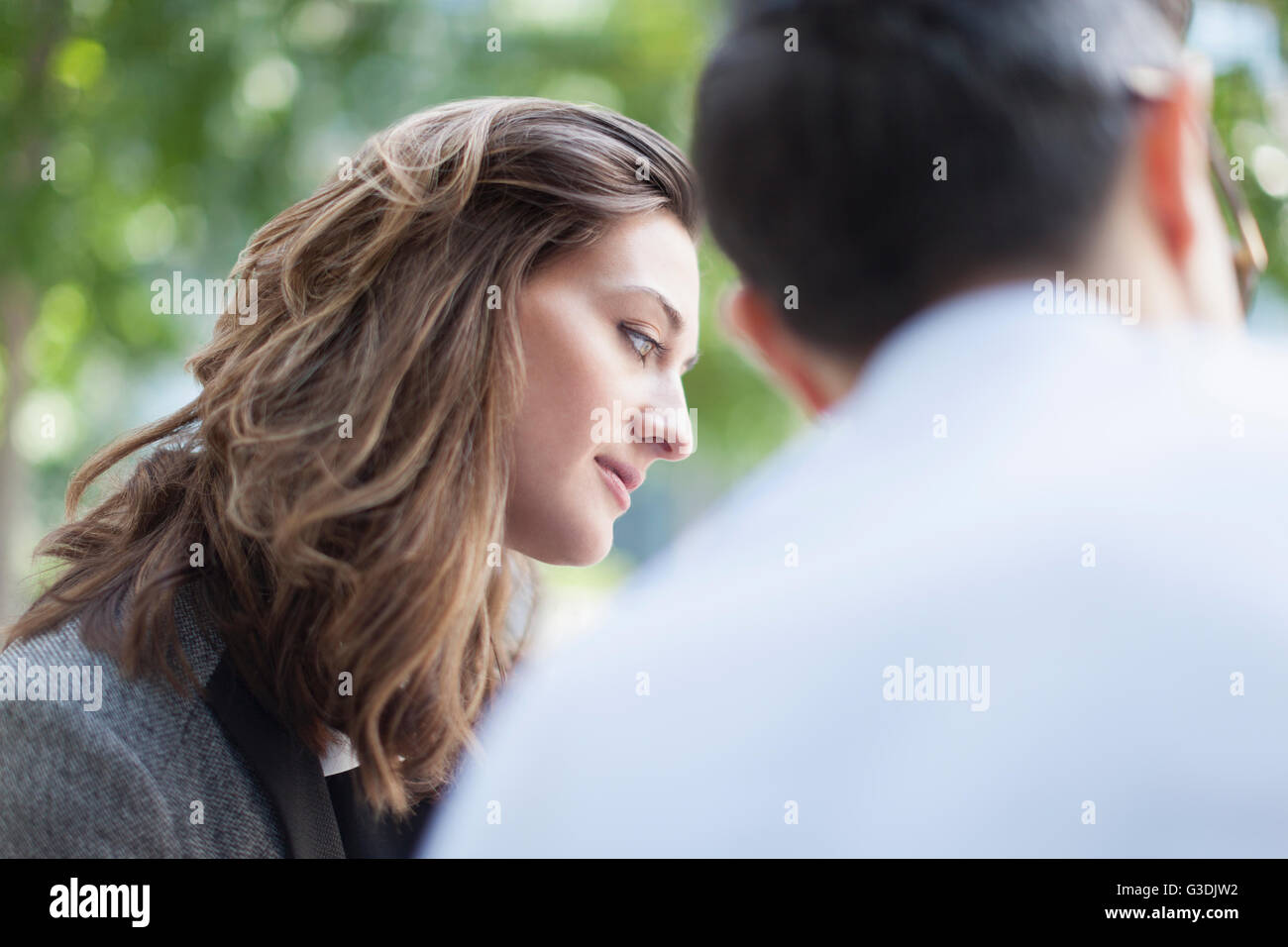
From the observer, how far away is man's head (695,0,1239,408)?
1.96 ft

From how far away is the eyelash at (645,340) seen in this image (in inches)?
44.0

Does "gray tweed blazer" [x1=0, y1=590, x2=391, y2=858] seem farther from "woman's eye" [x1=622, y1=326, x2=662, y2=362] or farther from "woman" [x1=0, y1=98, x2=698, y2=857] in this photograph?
"woman's eye" [x1=622, y1=326, x2=662, y2=362]

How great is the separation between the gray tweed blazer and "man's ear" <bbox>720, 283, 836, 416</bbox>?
24.3 inches

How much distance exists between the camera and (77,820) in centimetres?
90

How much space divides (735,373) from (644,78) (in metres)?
0.96

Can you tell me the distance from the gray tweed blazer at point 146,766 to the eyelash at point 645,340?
0.52 m

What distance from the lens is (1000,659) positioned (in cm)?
57

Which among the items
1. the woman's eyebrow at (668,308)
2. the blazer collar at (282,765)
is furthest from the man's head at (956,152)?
the blazer collar at (282,765)

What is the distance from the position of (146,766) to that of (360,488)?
31cm

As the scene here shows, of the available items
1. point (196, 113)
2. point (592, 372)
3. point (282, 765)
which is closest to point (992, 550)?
point (592, 372)

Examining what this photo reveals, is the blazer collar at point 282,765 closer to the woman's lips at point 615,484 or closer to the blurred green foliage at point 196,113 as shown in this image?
the woman's lips at point 615,484

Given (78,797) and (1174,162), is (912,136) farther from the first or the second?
(78,797)
